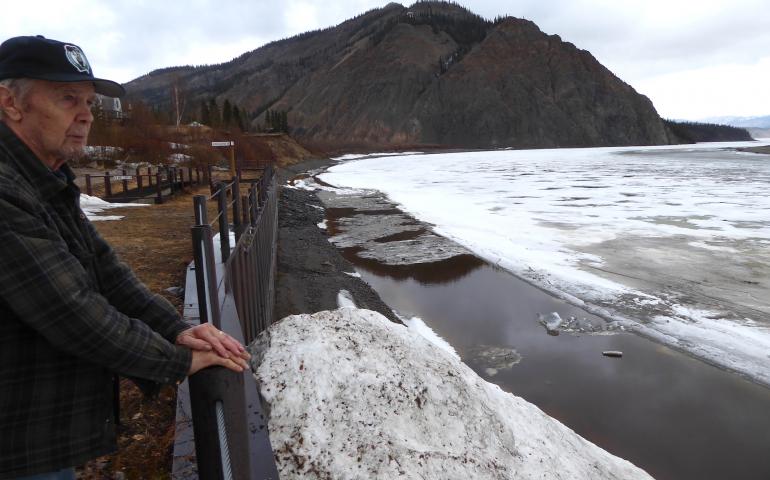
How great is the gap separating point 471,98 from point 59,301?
5099 inches

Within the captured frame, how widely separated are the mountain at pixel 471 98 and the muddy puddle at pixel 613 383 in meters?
97.9

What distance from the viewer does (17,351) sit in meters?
1.35

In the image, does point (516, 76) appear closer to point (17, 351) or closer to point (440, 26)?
point (440, 26)

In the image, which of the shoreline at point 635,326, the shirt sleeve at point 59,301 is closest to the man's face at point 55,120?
the shirt sleeve at point 59,301

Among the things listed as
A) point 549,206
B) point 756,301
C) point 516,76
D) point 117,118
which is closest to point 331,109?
point 516,76

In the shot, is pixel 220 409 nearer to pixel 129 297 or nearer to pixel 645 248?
pixel 129 297

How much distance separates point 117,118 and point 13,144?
39.7 metres

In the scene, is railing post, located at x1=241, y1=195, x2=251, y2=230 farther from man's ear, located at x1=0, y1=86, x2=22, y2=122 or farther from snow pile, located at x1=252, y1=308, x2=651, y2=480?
man's ear, located at x1=0, y1=86, x2=22, y2=122

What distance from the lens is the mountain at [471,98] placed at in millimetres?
120562

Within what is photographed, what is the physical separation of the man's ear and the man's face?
17 mm

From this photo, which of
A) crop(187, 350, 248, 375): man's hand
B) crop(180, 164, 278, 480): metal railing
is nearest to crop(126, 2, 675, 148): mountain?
crop(180, 164, 278, 480): metal railing

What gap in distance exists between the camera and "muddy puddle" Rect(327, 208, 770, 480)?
5465 millimetres

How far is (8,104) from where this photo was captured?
57.6 inches

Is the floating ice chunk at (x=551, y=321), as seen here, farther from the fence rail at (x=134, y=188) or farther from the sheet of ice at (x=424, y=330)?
the fence rail at (x=134, y=188)
